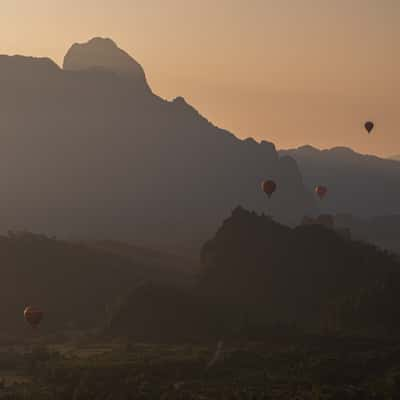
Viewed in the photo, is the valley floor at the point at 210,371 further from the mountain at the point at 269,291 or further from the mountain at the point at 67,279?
the mountain at the point at 67,279

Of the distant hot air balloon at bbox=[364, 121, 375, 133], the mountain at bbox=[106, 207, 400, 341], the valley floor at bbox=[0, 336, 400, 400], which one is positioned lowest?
the valley floor at bbox=[0, 336, 400, 400]

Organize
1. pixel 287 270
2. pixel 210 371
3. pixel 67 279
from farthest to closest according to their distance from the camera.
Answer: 1. pixel 67 279
2. pixel 287 270
3. pixel 210 371

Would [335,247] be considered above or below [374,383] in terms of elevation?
above

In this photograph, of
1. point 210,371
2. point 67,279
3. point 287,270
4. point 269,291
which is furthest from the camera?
point 67,279

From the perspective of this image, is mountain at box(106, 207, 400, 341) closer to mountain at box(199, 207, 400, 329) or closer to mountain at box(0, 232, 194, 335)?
mountain at box(199, 207, 400, 329)

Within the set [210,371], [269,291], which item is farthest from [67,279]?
[210,371]

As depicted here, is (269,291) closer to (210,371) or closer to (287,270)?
(287,270)

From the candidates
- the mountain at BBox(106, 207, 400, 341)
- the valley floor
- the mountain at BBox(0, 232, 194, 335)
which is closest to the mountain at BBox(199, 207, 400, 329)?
the mountain at BBox(106, 207, 400, 341)

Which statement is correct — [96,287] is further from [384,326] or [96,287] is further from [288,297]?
[384,326]

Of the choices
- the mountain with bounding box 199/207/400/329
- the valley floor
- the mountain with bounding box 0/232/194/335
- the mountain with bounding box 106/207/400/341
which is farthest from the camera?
the mountain with bounding box 0/232/194/335

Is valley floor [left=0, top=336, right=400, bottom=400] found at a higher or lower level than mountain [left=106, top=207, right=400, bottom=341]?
lower

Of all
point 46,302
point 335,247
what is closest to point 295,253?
point 335,247
